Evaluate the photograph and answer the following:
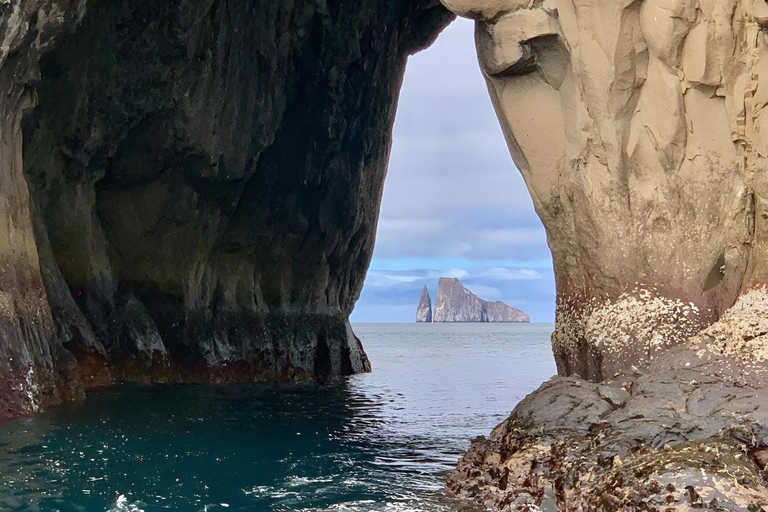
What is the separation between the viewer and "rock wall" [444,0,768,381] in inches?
323

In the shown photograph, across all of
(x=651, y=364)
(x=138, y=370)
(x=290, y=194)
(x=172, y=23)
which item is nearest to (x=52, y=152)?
(x=172, y=23)

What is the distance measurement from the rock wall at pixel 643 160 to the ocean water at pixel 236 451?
2663 mm

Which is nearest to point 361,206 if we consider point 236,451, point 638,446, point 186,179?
point 186,179

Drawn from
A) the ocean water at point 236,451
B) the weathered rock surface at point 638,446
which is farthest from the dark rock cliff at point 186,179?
the weathered rock surface at point 638,446

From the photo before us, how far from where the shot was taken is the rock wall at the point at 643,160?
8.20 metres

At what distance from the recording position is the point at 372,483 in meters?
8.04

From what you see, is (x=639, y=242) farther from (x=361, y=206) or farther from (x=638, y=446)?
(x=361, y=206)

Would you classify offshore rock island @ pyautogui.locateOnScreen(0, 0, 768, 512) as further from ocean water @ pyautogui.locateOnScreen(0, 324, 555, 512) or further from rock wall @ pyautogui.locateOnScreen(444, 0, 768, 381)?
ocean water @ pyautogui.locateOnScreen(0, 324, 555, 512)

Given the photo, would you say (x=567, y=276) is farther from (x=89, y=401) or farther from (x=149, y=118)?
(x=149, y=118)

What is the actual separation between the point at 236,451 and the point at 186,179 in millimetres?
9676

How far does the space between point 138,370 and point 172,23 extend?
7.33 m

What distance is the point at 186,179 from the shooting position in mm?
18234

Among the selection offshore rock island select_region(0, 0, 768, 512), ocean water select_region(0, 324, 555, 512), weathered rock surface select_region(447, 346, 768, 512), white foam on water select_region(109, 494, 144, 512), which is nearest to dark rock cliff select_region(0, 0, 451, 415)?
offshore rock island select_region(0, 0, 768, 512)

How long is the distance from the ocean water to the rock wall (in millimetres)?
2663
